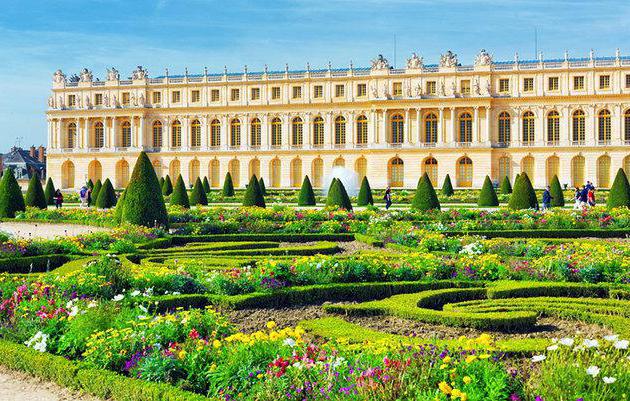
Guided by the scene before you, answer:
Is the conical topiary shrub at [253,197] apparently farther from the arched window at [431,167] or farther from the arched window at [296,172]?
the arched window at [296,172]

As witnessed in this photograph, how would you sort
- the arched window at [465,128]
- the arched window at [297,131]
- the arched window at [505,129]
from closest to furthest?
the arched window at [505,129]
the arched window at [465,128]
the arched window at [297,131]

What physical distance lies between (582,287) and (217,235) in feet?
29.3

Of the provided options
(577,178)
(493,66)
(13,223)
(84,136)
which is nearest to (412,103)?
(493,66)

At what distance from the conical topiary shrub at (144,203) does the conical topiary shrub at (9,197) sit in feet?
25.0

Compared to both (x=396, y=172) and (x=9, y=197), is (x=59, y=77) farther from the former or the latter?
(x=9, y=197)

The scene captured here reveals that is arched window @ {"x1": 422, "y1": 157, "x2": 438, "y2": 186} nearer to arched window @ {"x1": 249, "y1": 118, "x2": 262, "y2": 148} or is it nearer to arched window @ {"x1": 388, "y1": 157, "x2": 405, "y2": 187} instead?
arched window @ {"x1": 388, "y1": 157, "x2": 405, "y2": 187}

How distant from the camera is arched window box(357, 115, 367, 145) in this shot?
172 feet

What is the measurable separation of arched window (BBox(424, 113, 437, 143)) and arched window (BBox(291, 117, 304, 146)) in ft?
29.0

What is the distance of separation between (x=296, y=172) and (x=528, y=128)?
1633 centimetres

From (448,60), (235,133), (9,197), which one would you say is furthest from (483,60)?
(9,197)

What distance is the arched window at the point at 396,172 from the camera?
170ft

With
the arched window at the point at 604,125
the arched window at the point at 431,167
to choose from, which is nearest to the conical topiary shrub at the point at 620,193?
the arched window at the point at 604,125

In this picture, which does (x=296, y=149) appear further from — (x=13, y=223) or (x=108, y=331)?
(x=108, y=331)

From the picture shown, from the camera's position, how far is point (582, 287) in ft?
32.0
